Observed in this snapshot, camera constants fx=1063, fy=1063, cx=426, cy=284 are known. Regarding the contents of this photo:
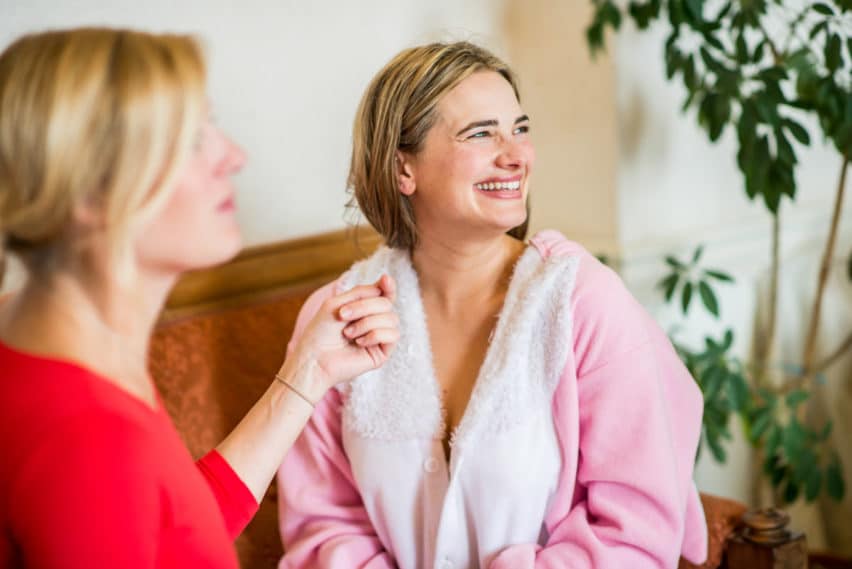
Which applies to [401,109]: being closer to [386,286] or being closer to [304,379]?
[386,286]

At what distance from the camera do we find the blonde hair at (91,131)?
3.04ft

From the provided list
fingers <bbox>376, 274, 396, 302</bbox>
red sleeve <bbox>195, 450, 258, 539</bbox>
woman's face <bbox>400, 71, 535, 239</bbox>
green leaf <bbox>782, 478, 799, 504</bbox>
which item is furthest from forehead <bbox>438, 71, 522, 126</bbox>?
green leaf <bbox>782, 478, 799, 504</bbox>

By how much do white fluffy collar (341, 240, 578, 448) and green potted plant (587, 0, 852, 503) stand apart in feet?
2.68

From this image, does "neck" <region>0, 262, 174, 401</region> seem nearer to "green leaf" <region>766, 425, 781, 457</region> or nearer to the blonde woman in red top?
the blonde woman in red top

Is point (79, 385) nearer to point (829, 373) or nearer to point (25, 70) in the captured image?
point (25, 70)

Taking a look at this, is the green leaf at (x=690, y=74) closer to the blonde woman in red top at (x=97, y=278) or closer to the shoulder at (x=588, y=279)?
the shoulder at (x=588, y=279)

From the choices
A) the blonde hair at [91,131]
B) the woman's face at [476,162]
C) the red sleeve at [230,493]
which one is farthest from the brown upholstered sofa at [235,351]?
the blonde hair at [91,131]

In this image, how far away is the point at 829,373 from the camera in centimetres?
337

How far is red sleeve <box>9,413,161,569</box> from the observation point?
917mm

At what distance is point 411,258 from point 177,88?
3.39ft

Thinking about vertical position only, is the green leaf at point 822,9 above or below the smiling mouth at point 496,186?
above

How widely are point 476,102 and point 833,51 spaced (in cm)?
87

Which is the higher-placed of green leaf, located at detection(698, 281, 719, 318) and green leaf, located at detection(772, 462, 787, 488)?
green leaf, located at detection(698, 281, 719, 318)

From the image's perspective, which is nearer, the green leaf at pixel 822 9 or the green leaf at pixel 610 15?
the green leaf at pixel 822 9
